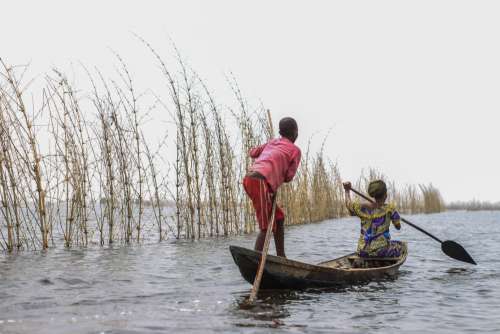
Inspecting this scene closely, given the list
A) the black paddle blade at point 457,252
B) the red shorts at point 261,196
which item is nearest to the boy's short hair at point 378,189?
the red shorts at point 261,196

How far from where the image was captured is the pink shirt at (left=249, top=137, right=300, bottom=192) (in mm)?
5465

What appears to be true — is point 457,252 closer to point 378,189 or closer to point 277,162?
point 378,189

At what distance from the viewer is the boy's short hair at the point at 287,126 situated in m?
5.82

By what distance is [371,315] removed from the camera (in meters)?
4.41

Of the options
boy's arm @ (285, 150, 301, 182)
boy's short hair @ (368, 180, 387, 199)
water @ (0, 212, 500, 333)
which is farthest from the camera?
boy's short hair @ (368, 180, 387, 199)

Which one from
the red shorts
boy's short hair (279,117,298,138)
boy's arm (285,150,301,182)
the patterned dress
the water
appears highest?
boy's short hair (279,117,298,138)

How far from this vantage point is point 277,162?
556cm

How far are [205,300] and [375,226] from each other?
2.52 m

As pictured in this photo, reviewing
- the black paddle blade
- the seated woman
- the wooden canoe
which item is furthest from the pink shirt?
the black paddle blade

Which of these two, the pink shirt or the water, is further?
the pink shirt

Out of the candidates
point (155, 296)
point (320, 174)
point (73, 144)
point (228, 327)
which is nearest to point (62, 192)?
point (73, 144)

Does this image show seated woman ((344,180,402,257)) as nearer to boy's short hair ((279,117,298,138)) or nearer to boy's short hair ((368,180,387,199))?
boy's short hair ((368,180,387,199))

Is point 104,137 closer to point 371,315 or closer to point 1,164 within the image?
point 1,164

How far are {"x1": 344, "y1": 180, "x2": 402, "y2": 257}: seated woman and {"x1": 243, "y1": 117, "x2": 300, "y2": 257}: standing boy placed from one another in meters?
1.13
